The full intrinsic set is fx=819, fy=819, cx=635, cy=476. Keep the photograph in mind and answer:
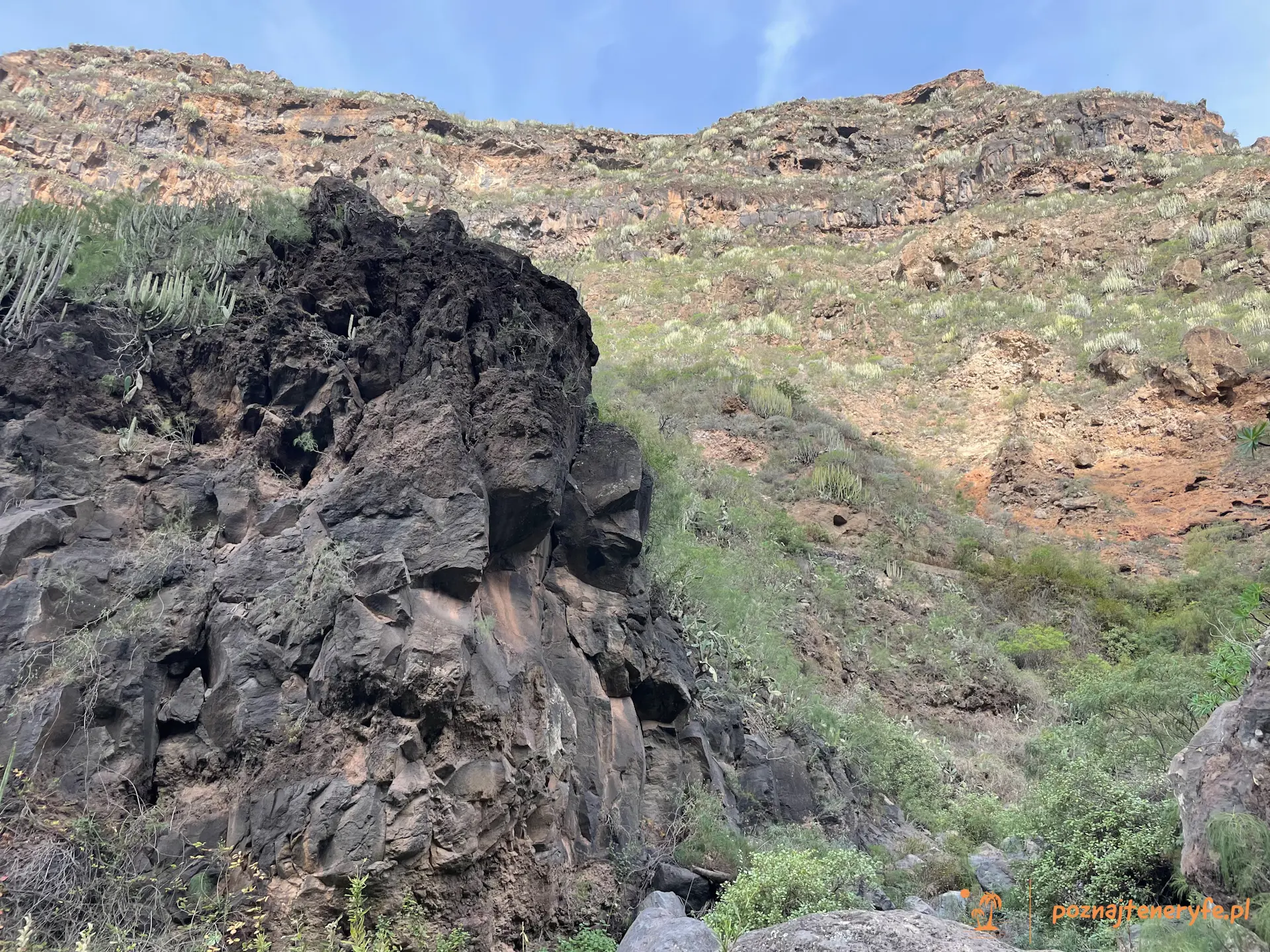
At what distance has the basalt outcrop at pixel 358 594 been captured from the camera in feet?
15.7

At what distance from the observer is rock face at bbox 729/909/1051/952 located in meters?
4.02

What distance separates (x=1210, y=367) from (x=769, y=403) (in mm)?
10406

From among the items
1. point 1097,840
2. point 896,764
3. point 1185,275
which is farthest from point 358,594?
point 1185,275

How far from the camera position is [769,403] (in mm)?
21391

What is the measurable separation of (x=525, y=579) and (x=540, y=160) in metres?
41.7

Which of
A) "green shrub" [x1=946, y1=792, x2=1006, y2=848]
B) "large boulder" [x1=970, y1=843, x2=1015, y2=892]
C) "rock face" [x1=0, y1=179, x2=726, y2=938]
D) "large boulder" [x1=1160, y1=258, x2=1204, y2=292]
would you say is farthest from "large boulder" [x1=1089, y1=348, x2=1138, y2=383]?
"rock face" [x1=0, y1=179, x2=726, y2=938]

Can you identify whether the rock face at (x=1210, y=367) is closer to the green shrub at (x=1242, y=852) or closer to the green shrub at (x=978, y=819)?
the green shrub at (x=978, y=819)

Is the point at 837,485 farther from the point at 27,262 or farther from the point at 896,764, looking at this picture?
the point at 27,262

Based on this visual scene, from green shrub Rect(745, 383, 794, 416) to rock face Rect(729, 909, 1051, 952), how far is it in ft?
55.9

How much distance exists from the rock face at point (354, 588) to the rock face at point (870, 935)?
1557 millimetres

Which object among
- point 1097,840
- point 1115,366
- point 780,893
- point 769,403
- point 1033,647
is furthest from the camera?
point 1115,366

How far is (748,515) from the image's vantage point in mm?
15484

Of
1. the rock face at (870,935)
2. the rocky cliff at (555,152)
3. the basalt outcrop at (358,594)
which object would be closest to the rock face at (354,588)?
the basalt outcrop at (358,594)

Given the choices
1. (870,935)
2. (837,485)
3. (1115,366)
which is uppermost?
(1115,366)
